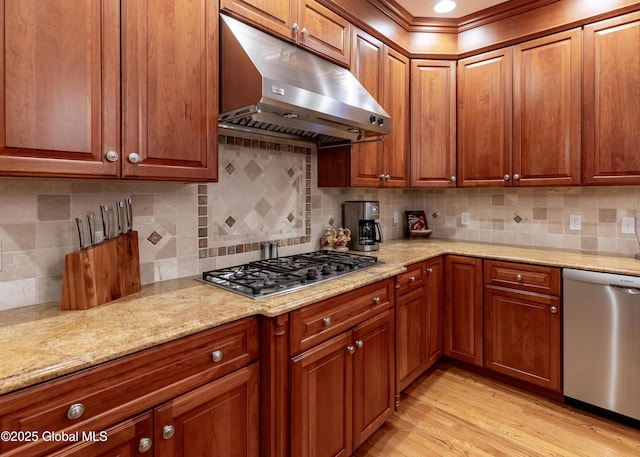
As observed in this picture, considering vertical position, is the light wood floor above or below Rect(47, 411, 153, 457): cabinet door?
below

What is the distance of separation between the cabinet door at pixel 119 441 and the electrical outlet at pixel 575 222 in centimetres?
298

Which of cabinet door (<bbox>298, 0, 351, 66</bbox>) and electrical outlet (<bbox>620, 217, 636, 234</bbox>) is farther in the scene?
electrical outlet (<bbox>620, 217, 636, 234</bbox>)

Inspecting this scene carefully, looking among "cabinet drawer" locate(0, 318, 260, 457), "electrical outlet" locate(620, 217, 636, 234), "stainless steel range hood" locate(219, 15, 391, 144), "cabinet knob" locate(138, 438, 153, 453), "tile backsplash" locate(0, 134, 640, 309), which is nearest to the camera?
"cabinet drawer" locate(0, 318, 260, 457)

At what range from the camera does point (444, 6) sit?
103 inches

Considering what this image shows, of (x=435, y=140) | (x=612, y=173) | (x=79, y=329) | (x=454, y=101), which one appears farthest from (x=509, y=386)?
(x=79, y=329)

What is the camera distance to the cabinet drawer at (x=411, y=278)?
7.18ft

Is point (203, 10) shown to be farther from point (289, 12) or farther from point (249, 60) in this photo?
point (289, 12)

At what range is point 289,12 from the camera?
185cm

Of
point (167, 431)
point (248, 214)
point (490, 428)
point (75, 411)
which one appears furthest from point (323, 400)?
point (490, 428)

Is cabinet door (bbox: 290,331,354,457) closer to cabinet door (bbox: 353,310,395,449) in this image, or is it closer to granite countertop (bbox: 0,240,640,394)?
cabinet door (bbox: 353,310,395,449)

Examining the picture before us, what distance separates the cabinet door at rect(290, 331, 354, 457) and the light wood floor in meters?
0.37

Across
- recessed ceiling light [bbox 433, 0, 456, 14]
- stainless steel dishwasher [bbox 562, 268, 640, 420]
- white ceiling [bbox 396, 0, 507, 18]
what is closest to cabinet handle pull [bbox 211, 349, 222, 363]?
stainless steel dishwasher [bbox 562, 268, 640, 420]

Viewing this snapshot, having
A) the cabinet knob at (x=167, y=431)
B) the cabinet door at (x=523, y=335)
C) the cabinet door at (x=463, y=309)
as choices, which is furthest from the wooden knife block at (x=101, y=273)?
the cabinet door at (x=523, y=335)

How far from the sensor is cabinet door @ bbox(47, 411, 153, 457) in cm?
91
